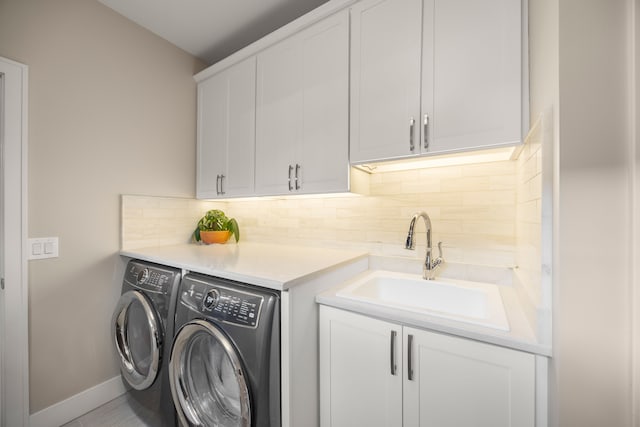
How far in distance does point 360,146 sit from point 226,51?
1684 millimetres

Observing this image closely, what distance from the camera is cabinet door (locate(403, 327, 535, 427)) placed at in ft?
2.60

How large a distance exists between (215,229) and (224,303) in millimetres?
1211

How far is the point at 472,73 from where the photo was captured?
1.12 metres

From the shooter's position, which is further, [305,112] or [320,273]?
[305,112]

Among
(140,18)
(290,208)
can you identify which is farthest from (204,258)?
(140,18)

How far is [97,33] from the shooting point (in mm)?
1726

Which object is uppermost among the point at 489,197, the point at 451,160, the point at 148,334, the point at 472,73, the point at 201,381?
the point at 472,73

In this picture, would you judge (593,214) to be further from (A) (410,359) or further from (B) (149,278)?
(B) (149,278)

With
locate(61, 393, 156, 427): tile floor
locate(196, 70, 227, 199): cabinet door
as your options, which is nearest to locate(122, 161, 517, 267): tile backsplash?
locate(196, 70, 227, 199): cabinet door

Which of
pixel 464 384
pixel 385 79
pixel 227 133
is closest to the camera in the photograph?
pixel 464 384

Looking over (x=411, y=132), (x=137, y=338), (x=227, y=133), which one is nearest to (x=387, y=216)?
(x=411, y=132)

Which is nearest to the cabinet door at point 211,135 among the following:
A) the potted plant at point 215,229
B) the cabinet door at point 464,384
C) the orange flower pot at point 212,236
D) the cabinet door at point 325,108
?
the potted plant at point 215,229

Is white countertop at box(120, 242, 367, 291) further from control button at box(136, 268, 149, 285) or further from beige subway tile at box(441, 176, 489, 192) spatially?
beige subway tile at box(441, 176, 489, 192)

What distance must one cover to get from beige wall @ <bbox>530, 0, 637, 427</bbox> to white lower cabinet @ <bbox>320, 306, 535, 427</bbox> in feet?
0.53
